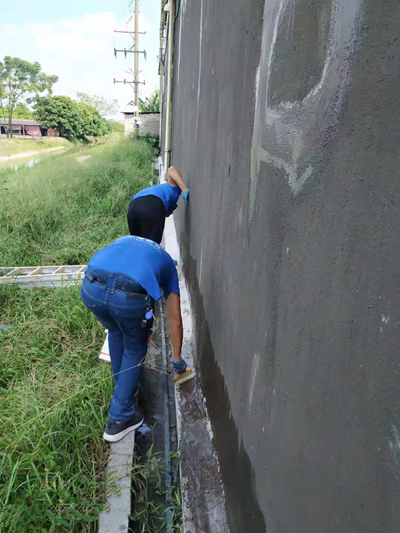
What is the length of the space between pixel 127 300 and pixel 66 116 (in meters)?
55.8

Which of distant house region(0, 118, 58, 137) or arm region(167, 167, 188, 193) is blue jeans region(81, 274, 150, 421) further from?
distant house region(0, 118, 58, 137)

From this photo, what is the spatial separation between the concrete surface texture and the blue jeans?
0.62 m

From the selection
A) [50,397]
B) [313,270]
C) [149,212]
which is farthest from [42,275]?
[313,270]

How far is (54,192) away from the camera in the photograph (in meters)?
8.41

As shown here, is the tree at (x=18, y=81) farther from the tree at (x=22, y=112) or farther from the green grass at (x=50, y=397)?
the green grass at (x=50, y=397)

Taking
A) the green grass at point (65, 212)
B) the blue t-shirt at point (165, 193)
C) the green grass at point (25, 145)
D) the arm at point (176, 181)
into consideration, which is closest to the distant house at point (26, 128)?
the green grass at point (25, 145)

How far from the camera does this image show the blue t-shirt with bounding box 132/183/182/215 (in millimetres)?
3648

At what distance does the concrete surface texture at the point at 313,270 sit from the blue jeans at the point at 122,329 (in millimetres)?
622

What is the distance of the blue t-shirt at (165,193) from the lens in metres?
3.65

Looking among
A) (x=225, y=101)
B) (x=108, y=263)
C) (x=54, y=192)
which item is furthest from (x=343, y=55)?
(x=54, y=192)

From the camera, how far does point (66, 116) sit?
51.9m

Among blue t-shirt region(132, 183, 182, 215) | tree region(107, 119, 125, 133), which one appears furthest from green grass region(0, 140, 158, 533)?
tree region(107, 119, 125, 133)

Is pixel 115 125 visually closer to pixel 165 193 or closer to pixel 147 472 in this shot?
pixel 165 193

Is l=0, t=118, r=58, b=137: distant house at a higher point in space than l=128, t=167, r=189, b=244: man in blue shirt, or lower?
lower
